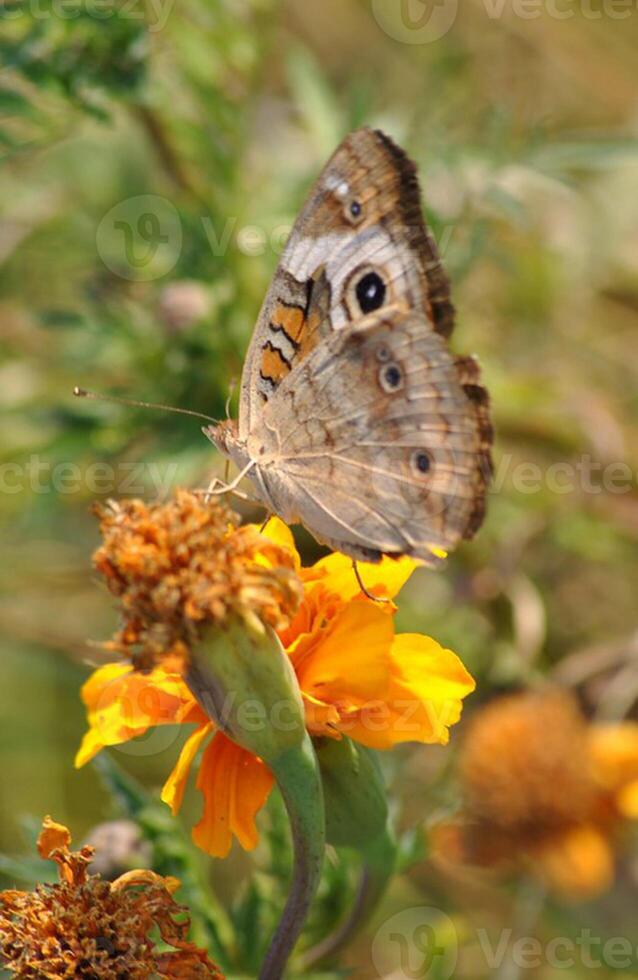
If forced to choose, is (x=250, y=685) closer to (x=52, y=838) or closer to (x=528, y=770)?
(x=52, y=838)

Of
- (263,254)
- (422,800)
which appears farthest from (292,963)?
(263,254)

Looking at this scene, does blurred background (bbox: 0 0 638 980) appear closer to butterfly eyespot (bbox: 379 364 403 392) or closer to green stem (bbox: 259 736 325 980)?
green stem (bbox: 259 736 325 980)

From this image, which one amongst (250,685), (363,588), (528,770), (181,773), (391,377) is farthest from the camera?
(528,770)

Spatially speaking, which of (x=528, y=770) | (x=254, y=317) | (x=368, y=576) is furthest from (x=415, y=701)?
(x=254, y=317)

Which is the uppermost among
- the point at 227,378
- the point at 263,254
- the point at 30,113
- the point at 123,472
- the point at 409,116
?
the point at 409,116

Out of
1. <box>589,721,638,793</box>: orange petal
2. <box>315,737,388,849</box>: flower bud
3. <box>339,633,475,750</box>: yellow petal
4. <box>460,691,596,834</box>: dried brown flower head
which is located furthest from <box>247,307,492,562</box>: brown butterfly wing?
<box>589,721,638,793</box>: orange petal

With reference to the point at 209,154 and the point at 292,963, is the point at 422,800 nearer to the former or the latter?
the point at 292,963
